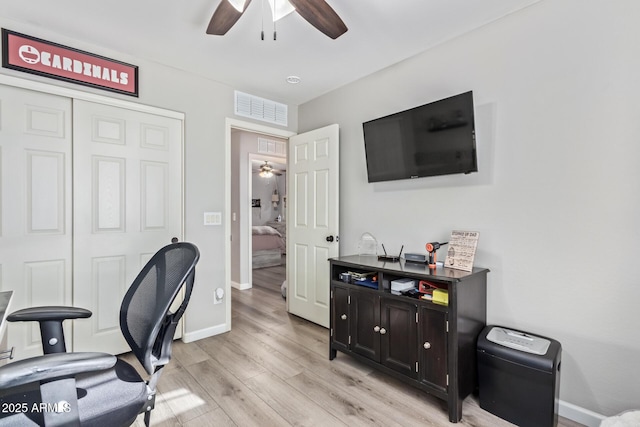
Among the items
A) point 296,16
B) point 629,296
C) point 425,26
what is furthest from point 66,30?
point 629,296

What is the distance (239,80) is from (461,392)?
3226 millimetres

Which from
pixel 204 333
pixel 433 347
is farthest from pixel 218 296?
pixel 433 347

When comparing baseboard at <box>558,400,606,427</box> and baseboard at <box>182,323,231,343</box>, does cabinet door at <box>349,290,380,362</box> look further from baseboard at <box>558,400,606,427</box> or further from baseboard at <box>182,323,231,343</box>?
baseboard at <box>182,323,231,343</box>

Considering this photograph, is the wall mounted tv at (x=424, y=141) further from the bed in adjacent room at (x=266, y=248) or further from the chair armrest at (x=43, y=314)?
the bed in adjacent room at (x=266, y=248)

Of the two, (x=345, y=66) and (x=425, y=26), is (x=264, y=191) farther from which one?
(x=425, y=26)

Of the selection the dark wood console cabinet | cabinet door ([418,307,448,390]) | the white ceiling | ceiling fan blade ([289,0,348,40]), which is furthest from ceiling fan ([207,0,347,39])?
cabinet door ([418,307,448,390])

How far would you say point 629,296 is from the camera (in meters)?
1.68

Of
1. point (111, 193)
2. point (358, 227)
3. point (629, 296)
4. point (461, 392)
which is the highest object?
point (111, 193)

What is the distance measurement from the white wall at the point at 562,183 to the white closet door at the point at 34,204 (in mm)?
2887

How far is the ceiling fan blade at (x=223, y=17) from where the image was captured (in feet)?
5.64

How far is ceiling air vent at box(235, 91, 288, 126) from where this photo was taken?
11.1 ft

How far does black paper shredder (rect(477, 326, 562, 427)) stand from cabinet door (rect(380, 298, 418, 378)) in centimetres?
41

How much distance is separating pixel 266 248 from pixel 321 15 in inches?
226

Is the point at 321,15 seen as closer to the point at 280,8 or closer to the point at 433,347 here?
the point at 280,8
